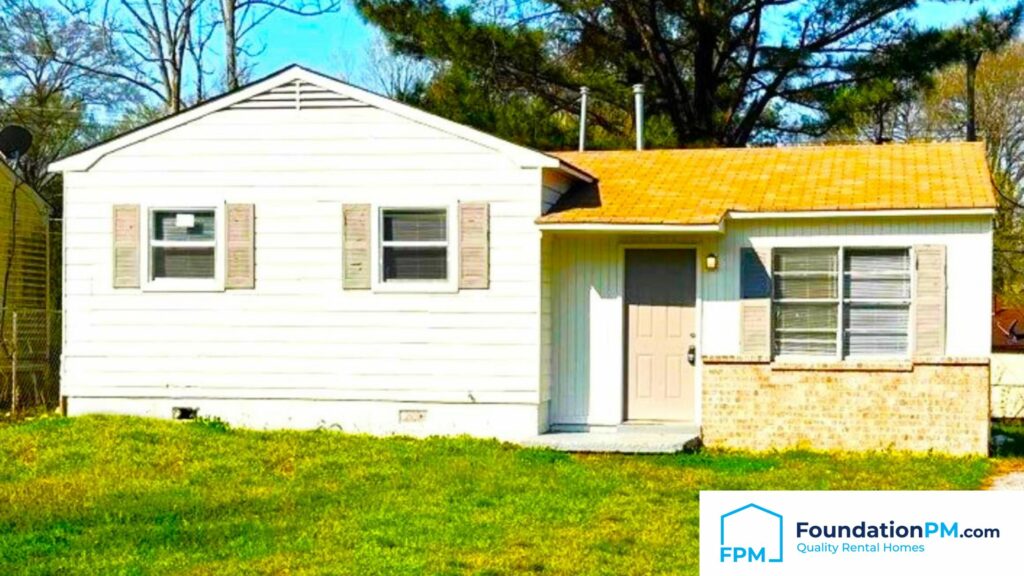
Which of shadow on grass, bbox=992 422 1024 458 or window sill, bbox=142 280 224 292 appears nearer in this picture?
shadow on grass, bbox=992 422 1024 458

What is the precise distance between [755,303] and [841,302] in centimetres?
89

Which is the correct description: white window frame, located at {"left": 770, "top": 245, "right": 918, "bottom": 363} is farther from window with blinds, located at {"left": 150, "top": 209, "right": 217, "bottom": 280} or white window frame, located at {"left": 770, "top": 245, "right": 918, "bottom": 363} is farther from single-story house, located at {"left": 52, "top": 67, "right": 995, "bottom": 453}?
window with blinds, located at {"left": 150, "top": 209, "right": 217, "bottom": 280}

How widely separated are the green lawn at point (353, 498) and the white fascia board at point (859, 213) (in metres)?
2.49

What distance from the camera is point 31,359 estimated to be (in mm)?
20203

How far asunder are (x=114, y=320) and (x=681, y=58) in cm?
1280

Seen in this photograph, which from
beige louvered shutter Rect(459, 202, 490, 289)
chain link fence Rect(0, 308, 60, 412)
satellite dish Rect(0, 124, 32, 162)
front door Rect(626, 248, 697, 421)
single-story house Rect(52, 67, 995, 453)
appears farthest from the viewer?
satellite dish Rect(0, 124, 32, 162)

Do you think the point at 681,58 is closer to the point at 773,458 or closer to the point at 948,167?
the point at 948,167

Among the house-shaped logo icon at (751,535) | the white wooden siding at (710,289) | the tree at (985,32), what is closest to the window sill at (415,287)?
the white wooden siding at (710,289)

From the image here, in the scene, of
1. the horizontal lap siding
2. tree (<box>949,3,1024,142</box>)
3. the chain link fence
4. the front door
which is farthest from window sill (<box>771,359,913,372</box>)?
the chain link fence

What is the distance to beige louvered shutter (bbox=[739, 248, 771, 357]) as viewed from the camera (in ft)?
46.1

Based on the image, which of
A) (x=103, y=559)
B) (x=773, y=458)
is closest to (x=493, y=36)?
(x=773, y=458)

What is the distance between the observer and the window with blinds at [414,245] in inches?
572

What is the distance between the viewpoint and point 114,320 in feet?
49.5

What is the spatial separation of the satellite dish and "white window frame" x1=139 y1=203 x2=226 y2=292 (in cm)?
808
